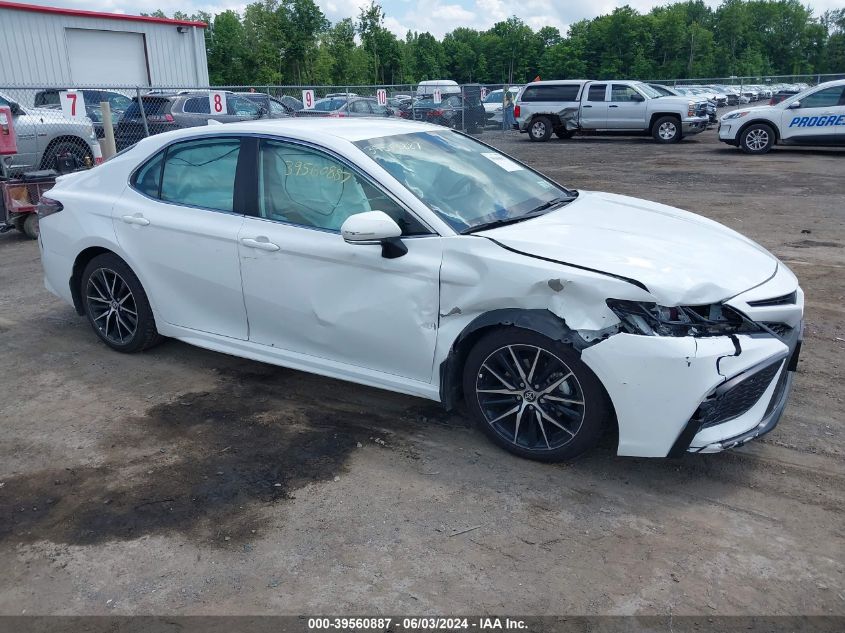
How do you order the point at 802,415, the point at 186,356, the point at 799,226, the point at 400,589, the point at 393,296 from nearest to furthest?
the point at 400,589 → the point at 393,296 → the point at 802,415 → the point at 186,356 → the point at 799,226

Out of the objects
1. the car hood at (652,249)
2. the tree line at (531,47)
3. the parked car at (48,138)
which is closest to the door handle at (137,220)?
the car hood at (652,249)

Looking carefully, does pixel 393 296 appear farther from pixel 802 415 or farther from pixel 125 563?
pixel 802 415

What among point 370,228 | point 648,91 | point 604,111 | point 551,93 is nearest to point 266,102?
point 551,93

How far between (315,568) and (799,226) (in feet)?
28.3

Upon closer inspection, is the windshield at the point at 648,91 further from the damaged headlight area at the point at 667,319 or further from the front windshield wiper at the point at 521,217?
the damaged headlight area at the point at 667,319

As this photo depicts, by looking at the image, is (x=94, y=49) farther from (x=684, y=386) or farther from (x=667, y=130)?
(x=684, y=386)

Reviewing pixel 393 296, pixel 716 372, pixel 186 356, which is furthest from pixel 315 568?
pixel 186 356

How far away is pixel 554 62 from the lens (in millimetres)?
91688

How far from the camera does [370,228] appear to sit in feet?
12.3

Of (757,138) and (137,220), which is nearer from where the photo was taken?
(137,220)

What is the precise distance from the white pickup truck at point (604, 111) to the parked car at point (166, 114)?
1032cm

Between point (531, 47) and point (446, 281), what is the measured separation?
4114 inches

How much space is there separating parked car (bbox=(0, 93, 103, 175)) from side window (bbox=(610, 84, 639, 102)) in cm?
1536

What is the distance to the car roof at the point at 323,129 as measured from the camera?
4.39 metres
